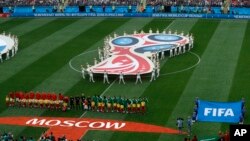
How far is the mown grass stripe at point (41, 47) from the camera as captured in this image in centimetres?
4606

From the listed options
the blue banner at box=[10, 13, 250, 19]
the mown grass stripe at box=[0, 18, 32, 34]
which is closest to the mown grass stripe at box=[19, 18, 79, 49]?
the blue banner at box=[10, 13, 250, 19]

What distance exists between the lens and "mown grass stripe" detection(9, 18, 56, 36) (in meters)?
60.3

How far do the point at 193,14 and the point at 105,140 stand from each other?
37.1 meters

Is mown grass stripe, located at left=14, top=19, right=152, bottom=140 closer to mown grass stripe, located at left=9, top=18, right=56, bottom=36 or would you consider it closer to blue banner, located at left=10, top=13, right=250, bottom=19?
mown grass stripe, located at left=9, top=18, right=56, bottom=36

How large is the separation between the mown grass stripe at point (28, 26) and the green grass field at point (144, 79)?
112 mm

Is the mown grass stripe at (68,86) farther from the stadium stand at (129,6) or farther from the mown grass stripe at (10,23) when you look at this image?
the stadium stand at (129,6)

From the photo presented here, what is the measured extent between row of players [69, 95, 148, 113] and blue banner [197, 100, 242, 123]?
4.02 metres

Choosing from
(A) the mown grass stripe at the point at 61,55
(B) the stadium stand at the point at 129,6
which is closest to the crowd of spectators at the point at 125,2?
(B) the stadium stand at the point at 129,6

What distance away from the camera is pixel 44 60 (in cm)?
4831

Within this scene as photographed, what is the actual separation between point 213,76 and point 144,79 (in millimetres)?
5421

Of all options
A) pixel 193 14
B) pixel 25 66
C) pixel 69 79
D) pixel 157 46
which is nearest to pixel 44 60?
pixel 25 66

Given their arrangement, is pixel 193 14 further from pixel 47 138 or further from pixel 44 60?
pixel 47 138

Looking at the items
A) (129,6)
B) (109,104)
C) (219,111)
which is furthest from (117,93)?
(129,6)

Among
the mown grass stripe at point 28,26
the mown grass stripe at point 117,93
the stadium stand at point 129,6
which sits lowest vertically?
the mown grass stripe at point 117,93
